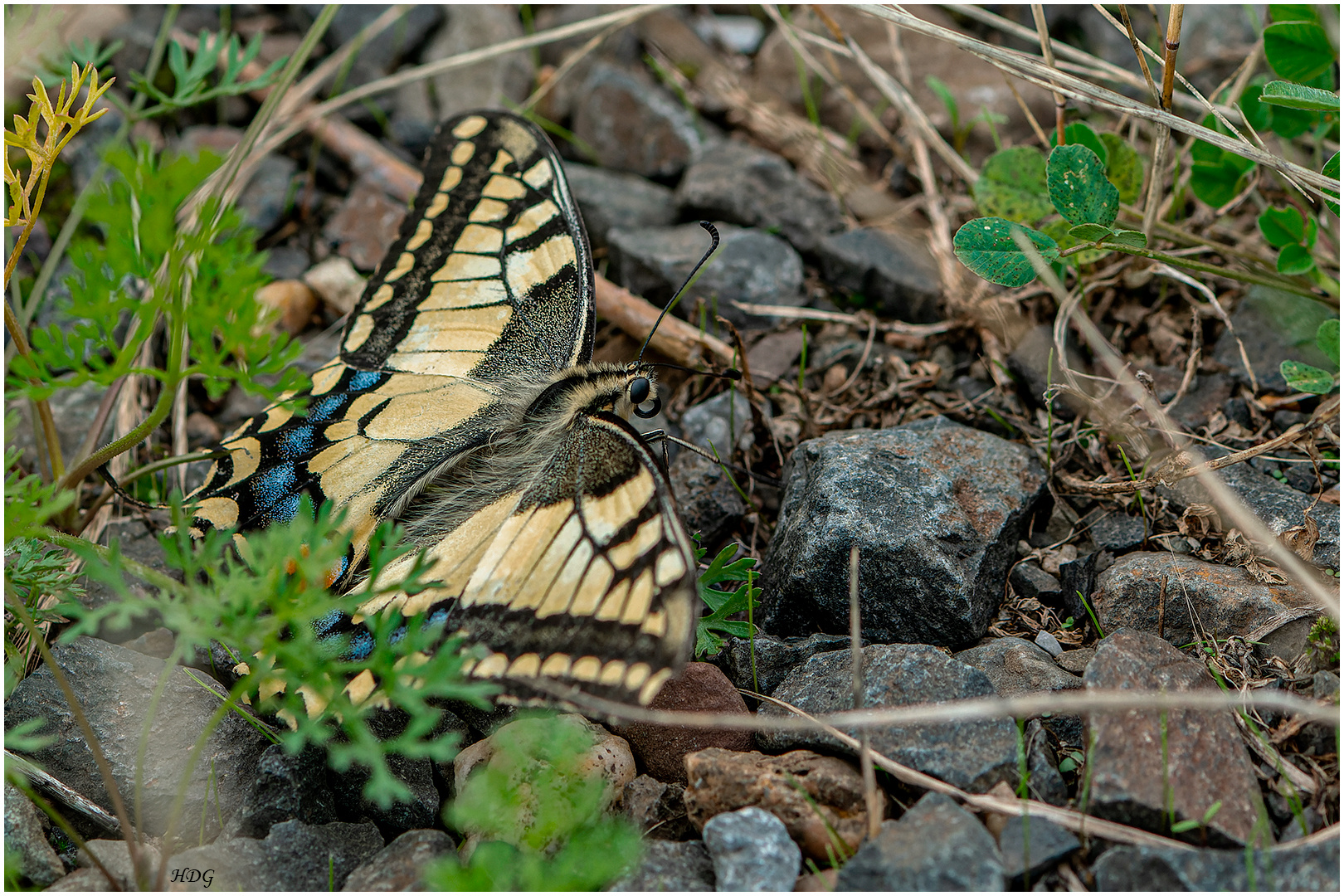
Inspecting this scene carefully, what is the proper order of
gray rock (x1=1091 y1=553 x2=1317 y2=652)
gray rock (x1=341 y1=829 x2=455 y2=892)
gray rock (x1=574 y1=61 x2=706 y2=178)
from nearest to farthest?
gray rock (x1=341 y1=829 x2=455 y2=892)
gray rock (x1=1091 y1=553 x2=1317 y2=652)
gray rock (x1=574 y1=61 x2=706 y2=178)

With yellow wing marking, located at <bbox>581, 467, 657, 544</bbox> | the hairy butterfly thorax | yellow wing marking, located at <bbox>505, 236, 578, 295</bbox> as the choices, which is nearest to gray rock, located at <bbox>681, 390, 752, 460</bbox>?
the hairy butterfly thorax

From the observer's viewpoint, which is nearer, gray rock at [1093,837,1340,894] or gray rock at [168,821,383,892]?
gray rock at [1093,837,1340,894]

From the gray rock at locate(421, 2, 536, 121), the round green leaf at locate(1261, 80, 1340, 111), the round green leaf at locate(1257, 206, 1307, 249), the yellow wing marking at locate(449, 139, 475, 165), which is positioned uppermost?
the gray rock at locate(421, 2, 536, 121)

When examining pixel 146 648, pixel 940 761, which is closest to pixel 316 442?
pixel 146 648

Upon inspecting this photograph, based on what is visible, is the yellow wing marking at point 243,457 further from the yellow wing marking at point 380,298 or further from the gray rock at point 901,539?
the gray rock at point 901,539

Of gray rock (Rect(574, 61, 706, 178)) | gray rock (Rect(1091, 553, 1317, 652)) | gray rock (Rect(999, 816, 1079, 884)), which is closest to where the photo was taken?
gray rock (Rect(999, 816, 1079, 884))

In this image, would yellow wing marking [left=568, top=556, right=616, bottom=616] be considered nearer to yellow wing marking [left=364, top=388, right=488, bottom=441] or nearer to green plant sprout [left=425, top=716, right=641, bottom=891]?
green plant sprout [left=425, top=716, right=641, bottom=891]

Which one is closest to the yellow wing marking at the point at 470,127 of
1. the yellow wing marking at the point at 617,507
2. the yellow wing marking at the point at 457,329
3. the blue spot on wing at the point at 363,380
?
the yellow wing marking at the point at 457,329

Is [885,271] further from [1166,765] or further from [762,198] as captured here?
[1166,765]
